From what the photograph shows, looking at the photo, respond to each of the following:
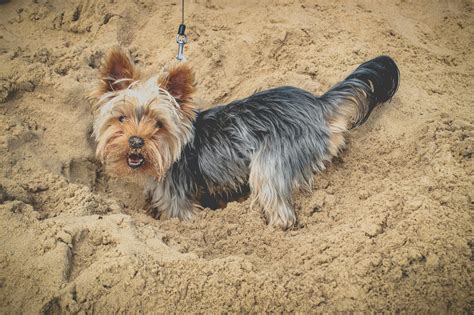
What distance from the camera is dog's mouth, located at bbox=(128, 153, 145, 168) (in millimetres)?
3432

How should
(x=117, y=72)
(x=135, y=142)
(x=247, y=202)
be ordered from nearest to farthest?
1. (x=135, y=142)
2. (x=117, y=72)
3. (x=247, y=202)

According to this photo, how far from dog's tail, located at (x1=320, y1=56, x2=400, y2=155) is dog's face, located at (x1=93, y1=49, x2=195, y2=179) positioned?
4.66 feet

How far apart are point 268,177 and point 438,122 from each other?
1.71 m

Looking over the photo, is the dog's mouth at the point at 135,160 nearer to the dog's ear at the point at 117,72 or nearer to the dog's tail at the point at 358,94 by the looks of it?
the dog's ear at the point at 117,72

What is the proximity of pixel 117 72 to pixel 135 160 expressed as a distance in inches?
32.9

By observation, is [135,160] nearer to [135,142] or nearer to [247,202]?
[135,142]

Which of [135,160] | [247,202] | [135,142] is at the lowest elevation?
[247,202]

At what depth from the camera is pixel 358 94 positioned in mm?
3656

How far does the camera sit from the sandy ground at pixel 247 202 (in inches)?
86.7

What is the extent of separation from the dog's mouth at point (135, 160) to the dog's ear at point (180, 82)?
64 centimetres

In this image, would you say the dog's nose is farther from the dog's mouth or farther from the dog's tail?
the dog's tail

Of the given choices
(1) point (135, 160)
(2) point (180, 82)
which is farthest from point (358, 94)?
(1) point (135, 160)

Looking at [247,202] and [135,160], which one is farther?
[247,202]

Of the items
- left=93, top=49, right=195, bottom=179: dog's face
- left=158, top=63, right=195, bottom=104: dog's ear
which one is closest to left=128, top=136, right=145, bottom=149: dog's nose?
left=93, top=49, right=195, bottom=179: dog's face
